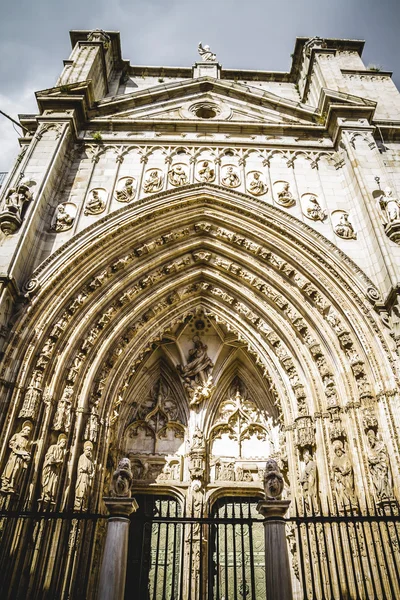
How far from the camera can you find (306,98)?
1480cm

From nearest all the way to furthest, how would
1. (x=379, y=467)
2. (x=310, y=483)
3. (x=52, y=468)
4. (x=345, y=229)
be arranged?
(x=379, y=467)
(x=52, y=468)
(x=310, y=483)
(x=345, y=229)

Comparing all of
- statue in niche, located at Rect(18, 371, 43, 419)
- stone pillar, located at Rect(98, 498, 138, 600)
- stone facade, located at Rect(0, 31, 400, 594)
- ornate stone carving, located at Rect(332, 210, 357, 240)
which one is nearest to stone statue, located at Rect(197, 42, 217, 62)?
stone facade, located at Rect(0, 31, 400, 594)

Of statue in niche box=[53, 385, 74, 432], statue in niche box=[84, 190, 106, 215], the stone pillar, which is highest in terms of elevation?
statue in niche box=[84, 190, 106, 215]

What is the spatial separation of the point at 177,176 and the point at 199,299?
10.2ft

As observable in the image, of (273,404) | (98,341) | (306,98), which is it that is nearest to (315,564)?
(273,404)

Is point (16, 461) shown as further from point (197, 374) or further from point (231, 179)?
point (231, 179)

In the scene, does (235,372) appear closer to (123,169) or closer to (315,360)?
(315,360)

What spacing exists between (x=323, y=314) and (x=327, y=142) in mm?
5386

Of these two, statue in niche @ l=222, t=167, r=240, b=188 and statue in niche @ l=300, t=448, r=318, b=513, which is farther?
statue in niche @ l=222, t=167, r=240, b=188

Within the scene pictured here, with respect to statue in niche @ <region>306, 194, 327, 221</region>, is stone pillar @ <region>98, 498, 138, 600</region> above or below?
below

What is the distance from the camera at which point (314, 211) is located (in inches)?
396

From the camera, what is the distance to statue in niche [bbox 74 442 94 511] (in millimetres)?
7113

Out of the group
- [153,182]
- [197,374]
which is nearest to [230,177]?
[153,182]

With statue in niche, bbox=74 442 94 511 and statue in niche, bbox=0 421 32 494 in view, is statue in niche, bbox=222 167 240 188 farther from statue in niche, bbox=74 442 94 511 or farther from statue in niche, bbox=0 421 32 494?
statue in niche, bbox=0 421 32 494
